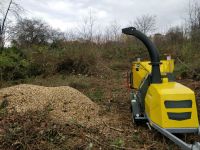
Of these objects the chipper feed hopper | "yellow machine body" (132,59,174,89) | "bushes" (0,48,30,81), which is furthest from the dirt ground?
"bushes" (0,48,30,81)

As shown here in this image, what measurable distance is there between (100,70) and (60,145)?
8.97 m

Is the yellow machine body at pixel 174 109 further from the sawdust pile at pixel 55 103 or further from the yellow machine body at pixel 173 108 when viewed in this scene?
the sawdust pile at pixel 55 103

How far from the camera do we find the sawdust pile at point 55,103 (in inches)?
212

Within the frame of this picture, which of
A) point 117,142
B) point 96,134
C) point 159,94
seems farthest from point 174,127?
point 96,134

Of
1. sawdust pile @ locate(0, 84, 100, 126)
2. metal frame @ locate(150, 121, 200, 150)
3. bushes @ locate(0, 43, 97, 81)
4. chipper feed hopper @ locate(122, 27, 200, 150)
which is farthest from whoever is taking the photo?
bushes @ locate(0, 43, 97, 81)

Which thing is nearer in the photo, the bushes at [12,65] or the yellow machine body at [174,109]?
the yellow machine body at [174,109]

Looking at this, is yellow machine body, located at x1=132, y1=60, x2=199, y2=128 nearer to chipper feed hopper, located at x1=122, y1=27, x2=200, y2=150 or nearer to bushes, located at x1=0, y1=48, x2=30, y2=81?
chipper feed hopper, located at x1=122, y1=27, x2=200, y2=150

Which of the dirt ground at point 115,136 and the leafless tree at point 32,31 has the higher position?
the leafless tree at point 32,31

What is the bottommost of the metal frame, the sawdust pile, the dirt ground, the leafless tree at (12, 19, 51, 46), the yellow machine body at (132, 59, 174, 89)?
the dirt ground

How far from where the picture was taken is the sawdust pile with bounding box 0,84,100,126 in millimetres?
5395

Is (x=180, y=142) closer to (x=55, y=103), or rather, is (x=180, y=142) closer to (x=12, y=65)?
(x=55, y=103)

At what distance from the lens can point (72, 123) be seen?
16.1 ft

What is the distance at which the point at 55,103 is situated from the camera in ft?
19.6

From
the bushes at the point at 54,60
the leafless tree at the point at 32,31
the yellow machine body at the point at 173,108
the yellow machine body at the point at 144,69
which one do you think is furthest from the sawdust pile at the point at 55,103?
the leafless tree at the point at 32,31
